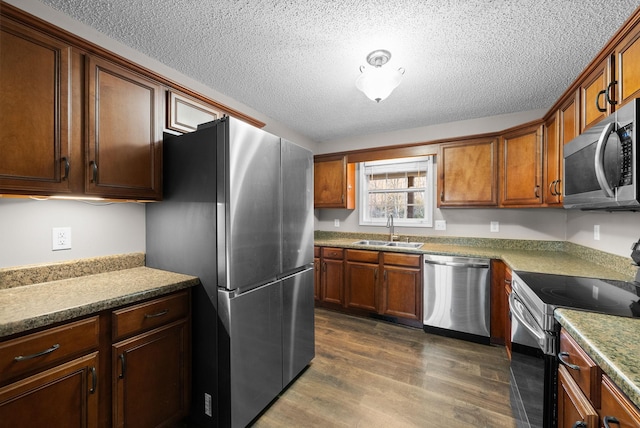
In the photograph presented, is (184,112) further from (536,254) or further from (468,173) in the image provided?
(536,254)

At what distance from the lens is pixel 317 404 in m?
1.82

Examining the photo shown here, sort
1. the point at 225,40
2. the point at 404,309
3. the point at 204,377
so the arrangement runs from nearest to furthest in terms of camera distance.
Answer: the point at 204,377 < the point at 225,40 < the point at 404,309

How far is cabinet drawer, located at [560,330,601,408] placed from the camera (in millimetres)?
851

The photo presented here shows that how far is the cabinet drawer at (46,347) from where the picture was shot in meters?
0.99

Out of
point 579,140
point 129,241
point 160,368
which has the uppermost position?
point 579,140

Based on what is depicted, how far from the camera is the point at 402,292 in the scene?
303 cm

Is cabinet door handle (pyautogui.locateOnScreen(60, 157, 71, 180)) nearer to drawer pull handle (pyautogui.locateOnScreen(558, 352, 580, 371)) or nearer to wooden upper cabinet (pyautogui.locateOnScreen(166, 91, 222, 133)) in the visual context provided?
wooden upper cabinet (pyautogui.locateOnScreen(166, 91, 222, 133))

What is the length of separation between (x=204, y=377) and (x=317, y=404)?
0.78 meters

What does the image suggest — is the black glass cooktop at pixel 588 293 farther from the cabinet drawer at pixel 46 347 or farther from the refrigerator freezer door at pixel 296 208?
the cabinet drawer at pixel 46 347

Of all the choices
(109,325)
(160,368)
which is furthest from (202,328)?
(109,325)

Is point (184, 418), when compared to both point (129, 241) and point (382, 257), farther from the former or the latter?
point (382, 257)

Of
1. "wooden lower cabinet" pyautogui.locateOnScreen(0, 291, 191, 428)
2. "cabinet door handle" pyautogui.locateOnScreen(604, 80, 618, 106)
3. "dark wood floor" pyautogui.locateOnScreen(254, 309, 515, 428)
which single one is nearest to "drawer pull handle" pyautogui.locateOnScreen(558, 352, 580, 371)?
"dark wood floor" pyautogui.locateOnScreen(254, 309, 515, 428)

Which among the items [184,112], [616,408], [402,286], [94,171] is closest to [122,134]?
[94,171]

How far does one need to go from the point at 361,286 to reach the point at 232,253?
212cm
